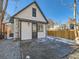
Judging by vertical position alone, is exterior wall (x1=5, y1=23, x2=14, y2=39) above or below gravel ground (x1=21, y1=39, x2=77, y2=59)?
above

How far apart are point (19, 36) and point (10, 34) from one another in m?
3.67

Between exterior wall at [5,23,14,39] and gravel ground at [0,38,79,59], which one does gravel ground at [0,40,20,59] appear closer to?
gravel ground at [0,38,79,59]

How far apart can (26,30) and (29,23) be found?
3.70 feet

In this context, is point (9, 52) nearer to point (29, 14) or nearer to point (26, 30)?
point (26, 30)

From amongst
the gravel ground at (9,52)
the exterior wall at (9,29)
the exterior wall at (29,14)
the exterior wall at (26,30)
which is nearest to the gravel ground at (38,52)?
the gravel ground at (9,52)

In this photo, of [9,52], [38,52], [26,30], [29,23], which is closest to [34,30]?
[29,23]

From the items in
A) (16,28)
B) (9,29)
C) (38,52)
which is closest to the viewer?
(38,52)

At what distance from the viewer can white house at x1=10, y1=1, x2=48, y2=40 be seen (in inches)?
619

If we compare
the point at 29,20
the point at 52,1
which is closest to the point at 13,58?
the point at 29,20

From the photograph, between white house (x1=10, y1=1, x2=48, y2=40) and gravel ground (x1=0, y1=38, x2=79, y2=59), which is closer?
gravel ground (x1=0, y1=38, x2=79, y2=59)

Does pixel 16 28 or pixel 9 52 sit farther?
pixel 16 28

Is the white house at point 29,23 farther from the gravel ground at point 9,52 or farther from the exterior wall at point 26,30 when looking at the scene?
the gravel ground at point 9,52

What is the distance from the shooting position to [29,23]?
1731 centimetres

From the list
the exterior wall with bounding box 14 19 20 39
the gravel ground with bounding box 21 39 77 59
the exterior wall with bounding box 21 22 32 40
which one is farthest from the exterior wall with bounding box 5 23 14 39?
the gravel ground with bounding box 21 39 77 59
